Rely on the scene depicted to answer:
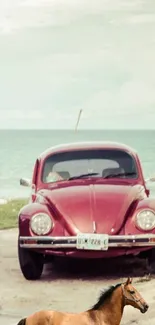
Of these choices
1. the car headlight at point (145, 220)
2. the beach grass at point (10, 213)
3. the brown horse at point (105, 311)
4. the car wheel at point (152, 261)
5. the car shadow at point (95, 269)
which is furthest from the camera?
the beach grass at point (10, 213)

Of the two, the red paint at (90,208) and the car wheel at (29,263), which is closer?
the red paint at (90,208)

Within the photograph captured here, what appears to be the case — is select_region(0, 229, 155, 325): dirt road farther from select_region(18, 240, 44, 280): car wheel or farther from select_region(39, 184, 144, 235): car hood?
select_region(39, 184, 144, 235): car hood

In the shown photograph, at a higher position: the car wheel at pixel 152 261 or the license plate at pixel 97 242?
the license plate at pixel 97 242

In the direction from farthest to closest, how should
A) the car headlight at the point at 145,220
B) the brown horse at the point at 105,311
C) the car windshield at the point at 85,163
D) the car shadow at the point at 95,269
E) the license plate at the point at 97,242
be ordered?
the car windshield at the point at 85,163
the car shadow at the point at 95,269
the car headlight at the point at 145,220
the license plate at the point at 97,242
the brown horse at the point at 105,311

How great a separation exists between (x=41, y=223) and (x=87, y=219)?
211 millimetres

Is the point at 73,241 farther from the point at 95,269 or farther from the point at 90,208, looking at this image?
the point at 95,269

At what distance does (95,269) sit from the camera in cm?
500

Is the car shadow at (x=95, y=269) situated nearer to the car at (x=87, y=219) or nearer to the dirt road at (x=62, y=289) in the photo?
the dirt road at (x=62, y=289)

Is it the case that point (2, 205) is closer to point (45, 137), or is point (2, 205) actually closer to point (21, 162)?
point (21, 162)

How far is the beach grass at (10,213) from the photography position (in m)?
6.94

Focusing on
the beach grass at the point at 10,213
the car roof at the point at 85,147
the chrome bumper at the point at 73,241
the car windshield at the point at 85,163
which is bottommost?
the beach grass at the point at 10,213

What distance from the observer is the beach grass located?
6938 millimetres

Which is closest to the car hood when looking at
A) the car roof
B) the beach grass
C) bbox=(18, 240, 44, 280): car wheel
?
bbox=(18, 240, 44, 280): car wheel

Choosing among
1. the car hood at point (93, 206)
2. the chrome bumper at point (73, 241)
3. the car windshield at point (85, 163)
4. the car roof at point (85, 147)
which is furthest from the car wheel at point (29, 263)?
the car roof at point (85, 147)
